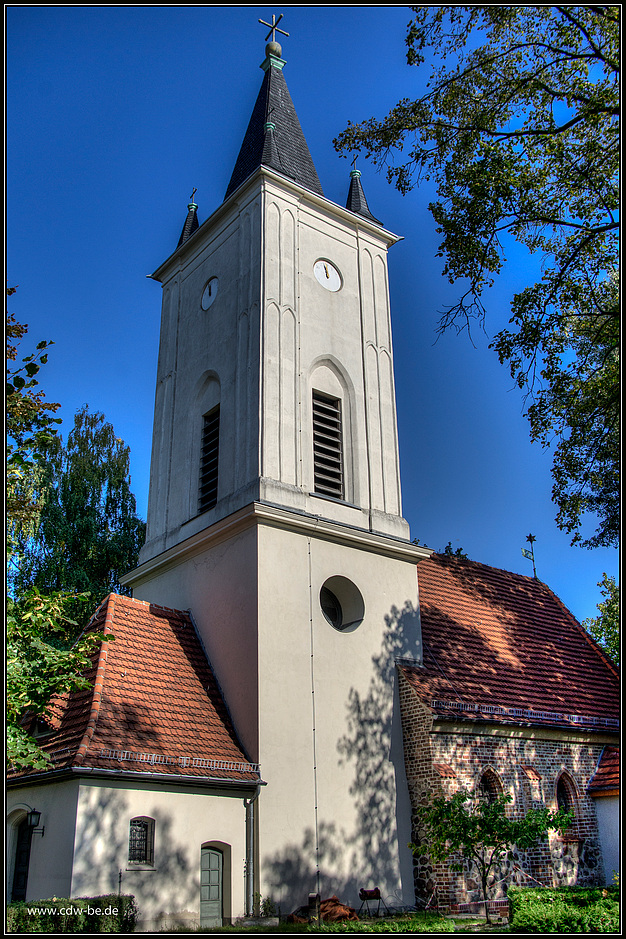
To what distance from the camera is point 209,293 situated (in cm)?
2109

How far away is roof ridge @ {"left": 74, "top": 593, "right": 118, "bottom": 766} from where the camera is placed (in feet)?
40.4

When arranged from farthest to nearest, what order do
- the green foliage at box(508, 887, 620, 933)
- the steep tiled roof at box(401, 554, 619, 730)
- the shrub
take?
the steep tiled roof at box(401, 554, 619, 730)
the shrub
the green foliage at box(508, 887, 620, 933)

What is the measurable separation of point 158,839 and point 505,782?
316 inches

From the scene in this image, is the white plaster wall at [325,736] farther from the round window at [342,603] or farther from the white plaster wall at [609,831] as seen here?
the white plaster wall at [609,831]

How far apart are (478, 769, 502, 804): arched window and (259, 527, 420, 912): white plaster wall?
70.5 inches

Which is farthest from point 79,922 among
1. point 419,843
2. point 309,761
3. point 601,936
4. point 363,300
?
point 363,300

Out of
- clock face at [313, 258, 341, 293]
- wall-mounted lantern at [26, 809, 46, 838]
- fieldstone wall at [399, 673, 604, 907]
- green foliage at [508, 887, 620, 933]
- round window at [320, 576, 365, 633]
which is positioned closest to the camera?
green foliage at [508, 887, 620, 933]

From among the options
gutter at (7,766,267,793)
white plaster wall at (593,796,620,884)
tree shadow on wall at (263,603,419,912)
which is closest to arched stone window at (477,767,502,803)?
tree shadow on wall at (263,603,419,912)

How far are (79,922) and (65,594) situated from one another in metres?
4.01

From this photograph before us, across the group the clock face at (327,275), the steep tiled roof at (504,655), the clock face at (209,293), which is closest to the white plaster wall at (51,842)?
the steep tiled roof at (504,655)

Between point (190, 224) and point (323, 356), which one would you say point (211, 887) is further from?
point (190, 224)

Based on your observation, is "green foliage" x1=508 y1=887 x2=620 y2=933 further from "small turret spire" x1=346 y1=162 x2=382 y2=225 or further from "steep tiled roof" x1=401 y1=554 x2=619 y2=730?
"small turret spire" x1=346 y1=162 x2=382 y2=225

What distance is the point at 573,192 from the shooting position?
1202cm

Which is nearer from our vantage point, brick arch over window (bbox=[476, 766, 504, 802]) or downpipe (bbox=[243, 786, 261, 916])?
downpipe (bbox=[243, 786, 261, 916])
